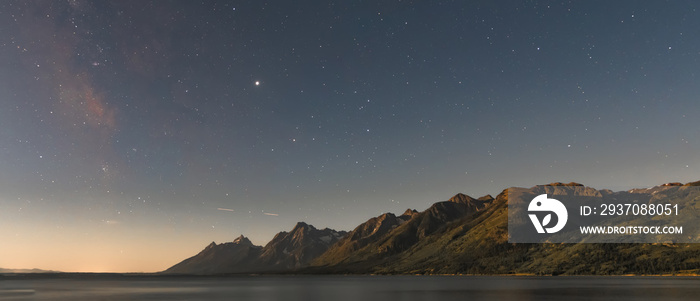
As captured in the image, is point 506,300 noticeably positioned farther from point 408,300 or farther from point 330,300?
point 330,300

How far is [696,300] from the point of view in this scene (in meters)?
86.2

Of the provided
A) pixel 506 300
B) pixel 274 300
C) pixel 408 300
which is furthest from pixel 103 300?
pixel 506 300

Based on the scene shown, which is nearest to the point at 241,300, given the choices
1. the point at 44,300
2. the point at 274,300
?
the point at 274,300

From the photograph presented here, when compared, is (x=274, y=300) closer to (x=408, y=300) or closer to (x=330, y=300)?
(x=330, y=300)

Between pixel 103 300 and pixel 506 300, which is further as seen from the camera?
pixel 103 300

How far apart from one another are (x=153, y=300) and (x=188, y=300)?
9694mm

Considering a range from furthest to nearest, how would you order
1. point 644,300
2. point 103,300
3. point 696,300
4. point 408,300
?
point 103,300 < point 408,300 < point 644,300 < point 696,300

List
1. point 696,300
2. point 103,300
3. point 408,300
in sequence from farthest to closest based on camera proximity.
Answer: point 103,300 < point 408,300 < point 696,300

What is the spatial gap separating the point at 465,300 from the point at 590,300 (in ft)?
91.9

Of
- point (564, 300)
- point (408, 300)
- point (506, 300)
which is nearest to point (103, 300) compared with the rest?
point (408, 300)

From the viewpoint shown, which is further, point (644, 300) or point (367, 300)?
point (367, 300)

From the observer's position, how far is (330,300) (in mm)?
103812

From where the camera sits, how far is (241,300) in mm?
113812

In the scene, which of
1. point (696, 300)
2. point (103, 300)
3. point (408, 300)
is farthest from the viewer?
point (103, 300)
